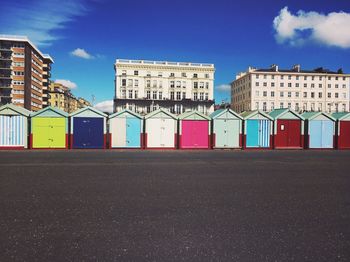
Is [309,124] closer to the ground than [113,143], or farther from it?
farther from it

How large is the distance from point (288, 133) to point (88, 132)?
13586 mm

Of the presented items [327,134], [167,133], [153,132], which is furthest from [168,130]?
[327,134]

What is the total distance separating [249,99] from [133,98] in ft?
111

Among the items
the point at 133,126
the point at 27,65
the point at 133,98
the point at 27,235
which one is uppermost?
the point at 27,65

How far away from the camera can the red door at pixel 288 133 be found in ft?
65.9

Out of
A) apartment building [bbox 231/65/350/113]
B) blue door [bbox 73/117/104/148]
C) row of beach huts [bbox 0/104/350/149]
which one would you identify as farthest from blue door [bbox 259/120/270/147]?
apartment building [bbox 231/65/350/113]

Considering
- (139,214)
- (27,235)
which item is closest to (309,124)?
(139,214)

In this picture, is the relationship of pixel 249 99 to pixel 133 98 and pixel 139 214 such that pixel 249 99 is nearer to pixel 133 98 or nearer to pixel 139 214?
pixel 133 98

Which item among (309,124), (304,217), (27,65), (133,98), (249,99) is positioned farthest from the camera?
(249,99)

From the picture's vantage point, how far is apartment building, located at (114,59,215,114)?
72062 mm

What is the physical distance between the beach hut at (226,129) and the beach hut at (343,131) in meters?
7.19

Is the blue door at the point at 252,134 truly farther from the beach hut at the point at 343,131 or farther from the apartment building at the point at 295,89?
the apartment building at the point at 295,89

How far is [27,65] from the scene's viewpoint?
6544cm

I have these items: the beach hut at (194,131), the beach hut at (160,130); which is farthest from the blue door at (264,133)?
the beach hut at (160,130)
